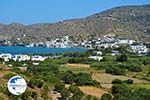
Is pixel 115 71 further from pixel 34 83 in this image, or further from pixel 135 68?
pixel 34 83

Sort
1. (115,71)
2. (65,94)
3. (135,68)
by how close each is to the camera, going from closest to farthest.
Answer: (65,94), (115,71), (135,68)

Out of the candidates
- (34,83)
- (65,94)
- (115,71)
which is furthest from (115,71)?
(65,94)

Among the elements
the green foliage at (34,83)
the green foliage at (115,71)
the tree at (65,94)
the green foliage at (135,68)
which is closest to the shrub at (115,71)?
the green foliage at (115,71)

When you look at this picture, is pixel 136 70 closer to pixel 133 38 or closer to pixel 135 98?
pixel 135 98

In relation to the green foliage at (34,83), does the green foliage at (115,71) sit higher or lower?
lower

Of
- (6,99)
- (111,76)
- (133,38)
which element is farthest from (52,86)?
(133,38)

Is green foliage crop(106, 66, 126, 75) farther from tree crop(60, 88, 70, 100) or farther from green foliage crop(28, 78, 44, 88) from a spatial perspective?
tree crop(60, 88, 70, 100)

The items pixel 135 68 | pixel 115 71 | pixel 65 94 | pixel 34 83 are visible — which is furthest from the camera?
pixel 135 68

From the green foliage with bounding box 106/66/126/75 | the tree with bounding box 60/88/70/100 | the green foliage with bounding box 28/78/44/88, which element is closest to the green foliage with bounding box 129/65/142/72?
the green foliage with bounding box 106/66/126/75

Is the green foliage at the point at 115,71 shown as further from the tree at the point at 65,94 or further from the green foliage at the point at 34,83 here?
the tree at the point at 65,94

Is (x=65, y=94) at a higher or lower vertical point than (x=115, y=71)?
higher

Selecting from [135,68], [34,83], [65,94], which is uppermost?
[34,83]

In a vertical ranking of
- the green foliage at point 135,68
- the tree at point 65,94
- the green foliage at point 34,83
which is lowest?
the green foliage at point 135,68

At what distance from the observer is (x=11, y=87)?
515 inches
